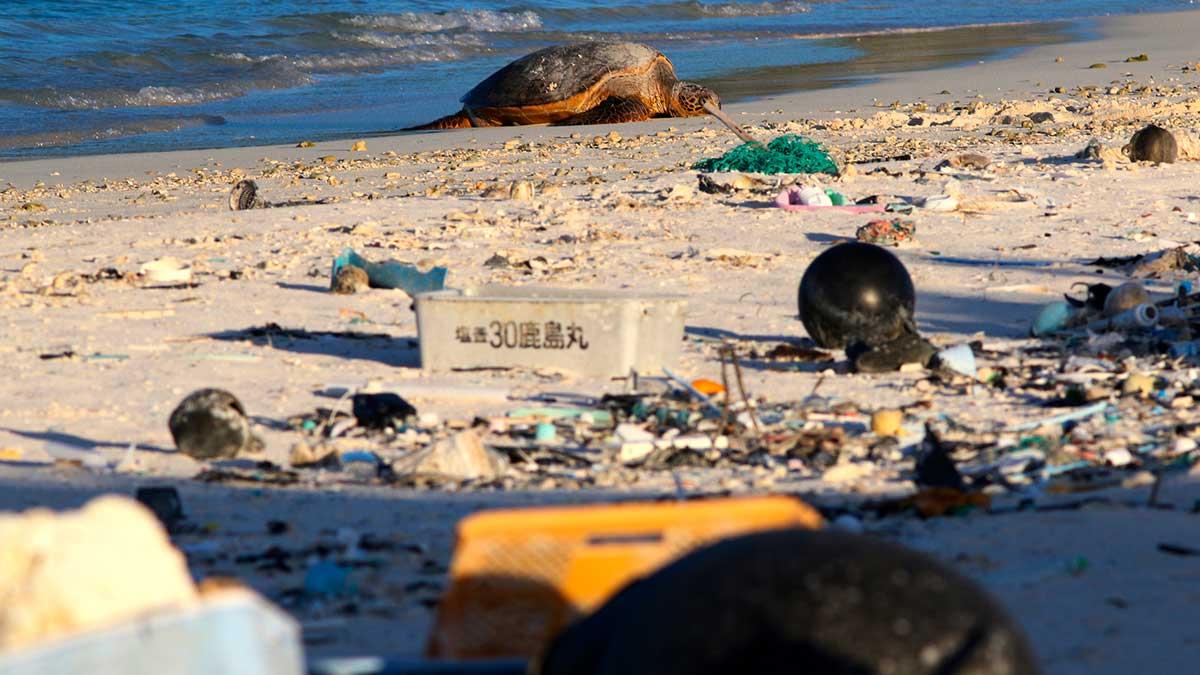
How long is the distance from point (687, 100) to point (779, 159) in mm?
5548

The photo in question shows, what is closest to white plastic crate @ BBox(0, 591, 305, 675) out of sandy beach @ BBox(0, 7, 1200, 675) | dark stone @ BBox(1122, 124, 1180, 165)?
sandy beach @ BBox(0, 7, 1200, 675)

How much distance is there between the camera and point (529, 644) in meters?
2.36

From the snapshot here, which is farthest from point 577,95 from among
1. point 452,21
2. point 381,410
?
point 452,21

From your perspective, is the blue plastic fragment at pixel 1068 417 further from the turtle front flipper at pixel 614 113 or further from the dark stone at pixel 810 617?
the turtle front flipper at pixel 614 113

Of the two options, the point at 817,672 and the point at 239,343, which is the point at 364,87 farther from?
the point at 817,672

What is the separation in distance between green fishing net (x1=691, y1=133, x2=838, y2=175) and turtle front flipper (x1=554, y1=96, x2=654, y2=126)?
17.6ft

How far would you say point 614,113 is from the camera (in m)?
17.0

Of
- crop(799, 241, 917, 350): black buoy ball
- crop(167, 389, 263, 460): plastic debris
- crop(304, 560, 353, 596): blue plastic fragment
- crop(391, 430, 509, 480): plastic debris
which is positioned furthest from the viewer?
crop(799, 241, 917, 350): black buoy ball

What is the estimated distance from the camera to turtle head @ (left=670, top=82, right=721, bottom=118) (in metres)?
16.6

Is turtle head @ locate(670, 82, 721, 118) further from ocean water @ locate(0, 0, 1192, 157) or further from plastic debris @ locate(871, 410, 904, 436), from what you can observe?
plastic debris @ locate(871, 410, 904, 436)

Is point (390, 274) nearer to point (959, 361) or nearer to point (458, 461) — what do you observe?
point (959, 361)

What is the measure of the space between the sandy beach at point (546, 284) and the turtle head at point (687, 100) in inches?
32.7

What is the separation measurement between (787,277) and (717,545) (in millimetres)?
5977

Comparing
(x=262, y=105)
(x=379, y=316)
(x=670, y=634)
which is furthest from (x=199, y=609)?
(x=262, y=105)
